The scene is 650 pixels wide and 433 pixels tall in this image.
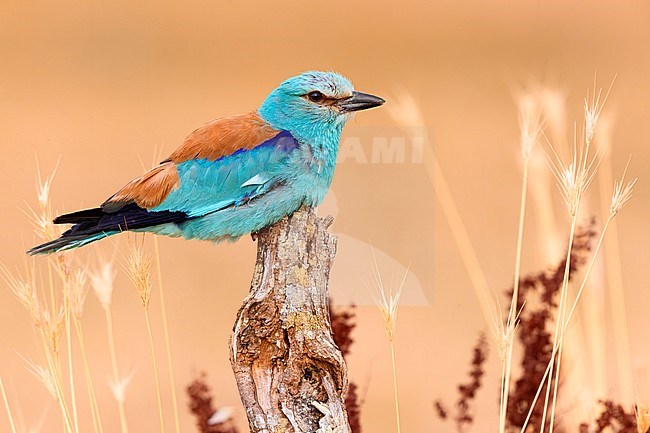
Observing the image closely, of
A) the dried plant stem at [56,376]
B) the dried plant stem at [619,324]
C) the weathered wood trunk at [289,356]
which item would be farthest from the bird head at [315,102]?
the dried plant stem at [619,324]

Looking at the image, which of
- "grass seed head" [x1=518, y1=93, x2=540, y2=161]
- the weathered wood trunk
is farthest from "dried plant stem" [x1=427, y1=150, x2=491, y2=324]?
the weathered wood trunk

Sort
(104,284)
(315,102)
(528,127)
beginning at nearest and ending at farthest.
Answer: (104,284)
(528,127)
(315,102)

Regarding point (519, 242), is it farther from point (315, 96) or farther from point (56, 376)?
point (56, 376)

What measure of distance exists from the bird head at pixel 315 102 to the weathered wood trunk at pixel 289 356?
1.47 feet

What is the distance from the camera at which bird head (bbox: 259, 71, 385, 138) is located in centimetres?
235

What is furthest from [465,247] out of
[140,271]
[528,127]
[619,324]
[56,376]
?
[56,376]

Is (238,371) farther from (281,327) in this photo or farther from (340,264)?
(340,264)

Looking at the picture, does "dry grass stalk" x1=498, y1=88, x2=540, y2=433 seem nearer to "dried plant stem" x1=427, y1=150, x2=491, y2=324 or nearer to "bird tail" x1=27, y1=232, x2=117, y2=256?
A: "dried plant stem" x1=427, y1=150, x2=491, y2=324

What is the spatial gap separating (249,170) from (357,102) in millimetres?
296

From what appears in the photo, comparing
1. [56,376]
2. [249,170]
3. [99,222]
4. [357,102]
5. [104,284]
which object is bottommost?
[56,376]

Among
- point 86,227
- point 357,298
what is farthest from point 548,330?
point 86,227

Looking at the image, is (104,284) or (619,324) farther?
(619,324)

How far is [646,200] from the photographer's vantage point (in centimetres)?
439

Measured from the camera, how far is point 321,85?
234 centimetres
